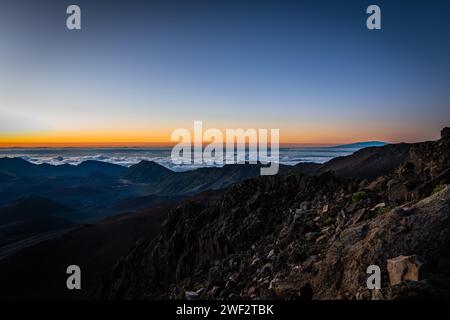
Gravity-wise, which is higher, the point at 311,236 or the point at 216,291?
the point at 311,236

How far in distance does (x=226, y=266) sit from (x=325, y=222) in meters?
3.99

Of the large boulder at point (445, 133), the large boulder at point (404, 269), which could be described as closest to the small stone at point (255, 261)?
the large boulder at point (404, 269)

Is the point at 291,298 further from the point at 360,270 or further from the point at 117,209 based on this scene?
the point at 117,209

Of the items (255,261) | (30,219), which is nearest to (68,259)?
(255,261)

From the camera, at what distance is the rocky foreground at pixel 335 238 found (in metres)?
5.68

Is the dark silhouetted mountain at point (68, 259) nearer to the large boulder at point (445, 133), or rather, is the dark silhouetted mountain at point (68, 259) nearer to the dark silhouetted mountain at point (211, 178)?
the large boulder at point (445, 133)

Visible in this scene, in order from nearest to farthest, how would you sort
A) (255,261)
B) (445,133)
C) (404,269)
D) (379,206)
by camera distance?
(404,269) < (379,206) < (255,261) < (445,133)

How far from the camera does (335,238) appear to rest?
807cm

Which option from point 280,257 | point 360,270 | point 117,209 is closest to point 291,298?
point 360,270

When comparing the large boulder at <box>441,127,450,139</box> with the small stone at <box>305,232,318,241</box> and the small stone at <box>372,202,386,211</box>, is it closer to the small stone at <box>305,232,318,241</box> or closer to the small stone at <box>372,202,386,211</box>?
the small stone at <box>372,202,386,211</box>

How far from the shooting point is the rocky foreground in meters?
5.68

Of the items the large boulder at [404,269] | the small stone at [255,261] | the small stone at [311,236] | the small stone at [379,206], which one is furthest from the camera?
the small stone at [255,261]

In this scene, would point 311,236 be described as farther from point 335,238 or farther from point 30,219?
point 30,219

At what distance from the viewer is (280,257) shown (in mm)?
9102
